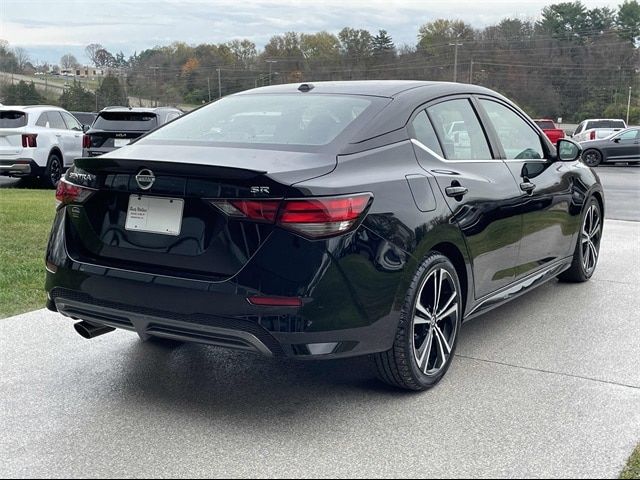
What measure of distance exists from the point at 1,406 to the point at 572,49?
3939 inches

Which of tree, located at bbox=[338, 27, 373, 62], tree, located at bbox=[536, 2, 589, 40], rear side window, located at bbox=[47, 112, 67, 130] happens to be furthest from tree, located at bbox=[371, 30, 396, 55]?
rear side window, located at bbox=[47, 112, 67, 130]

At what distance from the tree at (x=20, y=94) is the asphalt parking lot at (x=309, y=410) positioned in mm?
47965

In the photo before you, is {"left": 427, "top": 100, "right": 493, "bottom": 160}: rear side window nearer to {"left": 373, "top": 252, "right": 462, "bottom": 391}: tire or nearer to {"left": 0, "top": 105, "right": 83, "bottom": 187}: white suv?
{"left": 373, "top": 252, "right": 462, "bottom": 391}: tire

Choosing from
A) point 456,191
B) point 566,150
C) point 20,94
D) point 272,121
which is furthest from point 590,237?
point 20,94

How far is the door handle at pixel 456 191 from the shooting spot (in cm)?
400

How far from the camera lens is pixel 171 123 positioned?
4.43 m

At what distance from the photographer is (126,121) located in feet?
47.5

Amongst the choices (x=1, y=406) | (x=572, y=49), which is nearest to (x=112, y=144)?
(x=1, y=406)

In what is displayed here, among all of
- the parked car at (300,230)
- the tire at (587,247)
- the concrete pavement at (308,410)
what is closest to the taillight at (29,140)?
the concrete pavement at (308,410)

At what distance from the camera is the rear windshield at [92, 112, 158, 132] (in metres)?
14.3

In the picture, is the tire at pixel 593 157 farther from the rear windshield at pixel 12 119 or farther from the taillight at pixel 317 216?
the taillight at pixel 317 216

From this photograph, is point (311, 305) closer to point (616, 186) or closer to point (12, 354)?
point (12, 354)

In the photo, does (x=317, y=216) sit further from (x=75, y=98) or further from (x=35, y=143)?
(x=75, y=98)

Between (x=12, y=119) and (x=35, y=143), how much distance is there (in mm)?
867
